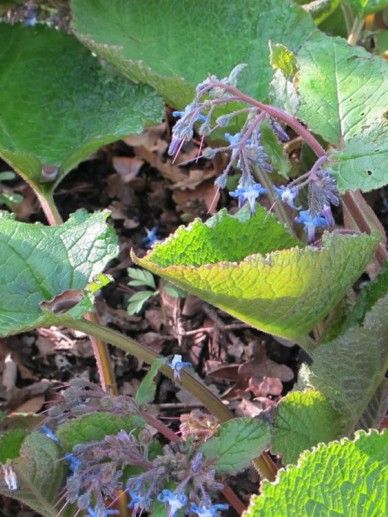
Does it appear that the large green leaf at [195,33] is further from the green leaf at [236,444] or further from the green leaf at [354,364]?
the green leaf at [236,444]

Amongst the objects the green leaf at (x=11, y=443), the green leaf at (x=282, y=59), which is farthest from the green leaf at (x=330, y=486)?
the green leaf at (x=282, y=59)

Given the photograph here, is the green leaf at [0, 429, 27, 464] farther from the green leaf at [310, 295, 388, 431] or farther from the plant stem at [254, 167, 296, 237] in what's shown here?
the plant stem at [254, 167, 296, 237]

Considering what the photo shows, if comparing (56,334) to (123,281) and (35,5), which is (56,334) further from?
(35,5)

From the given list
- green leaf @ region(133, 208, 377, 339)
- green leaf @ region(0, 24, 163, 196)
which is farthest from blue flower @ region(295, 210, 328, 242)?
green leaf @ region(0, 24, 163, 196)

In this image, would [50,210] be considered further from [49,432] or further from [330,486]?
[330,486]

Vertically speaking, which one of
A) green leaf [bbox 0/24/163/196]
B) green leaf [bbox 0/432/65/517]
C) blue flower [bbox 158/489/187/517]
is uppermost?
green leaf [bbox 0/24/163/196]
